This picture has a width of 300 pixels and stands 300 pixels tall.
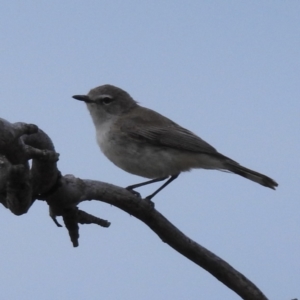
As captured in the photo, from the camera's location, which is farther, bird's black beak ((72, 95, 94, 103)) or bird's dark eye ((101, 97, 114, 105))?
bird's dark eye ((101, 97, 114, 105))

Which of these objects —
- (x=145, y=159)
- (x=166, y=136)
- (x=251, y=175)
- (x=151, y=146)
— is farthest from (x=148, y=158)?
(x=251, y=175)

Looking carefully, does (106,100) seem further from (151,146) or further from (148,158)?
(148,158)

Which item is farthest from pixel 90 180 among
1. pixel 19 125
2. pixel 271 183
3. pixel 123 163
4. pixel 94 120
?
pixel 94 120

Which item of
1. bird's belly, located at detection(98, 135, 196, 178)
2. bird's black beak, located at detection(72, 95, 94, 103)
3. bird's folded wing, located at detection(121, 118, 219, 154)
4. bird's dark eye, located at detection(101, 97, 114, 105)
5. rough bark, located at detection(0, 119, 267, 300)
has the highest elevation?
bird's dark eye, located at detection(101, 97, 114, 105)

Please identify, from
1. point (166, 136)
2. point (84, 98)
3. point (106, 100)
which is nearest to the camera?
point (166, 136)

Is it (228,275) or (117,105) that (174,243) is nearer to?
(228,275)

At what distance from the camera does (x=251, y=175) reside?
644cm

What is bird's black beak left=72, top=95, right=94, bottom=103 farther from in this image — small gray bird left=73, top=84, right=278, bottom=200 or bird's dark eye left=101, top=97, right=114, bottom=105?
bird's dark eye left=101, top=97, right=114, bottom=105

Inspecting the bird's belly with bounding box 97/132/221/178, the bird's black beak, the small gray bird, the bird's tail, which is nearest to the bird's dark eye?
the small gray bird

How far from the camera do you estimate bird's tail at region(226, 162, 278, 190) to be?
6188 millimetres

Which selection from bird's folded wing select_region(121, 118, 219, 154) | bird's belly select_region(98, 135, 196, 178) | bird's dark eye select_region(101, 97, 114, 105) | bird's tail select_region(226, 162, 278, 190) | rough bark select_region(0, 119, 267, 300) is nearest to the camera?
rough bark select_region(0, 119, 267, 300)

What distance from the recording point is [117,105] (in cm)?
747

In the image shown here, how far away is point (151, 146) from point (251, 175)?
1.08 meters

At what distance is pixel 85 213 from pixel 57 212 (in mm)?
189
